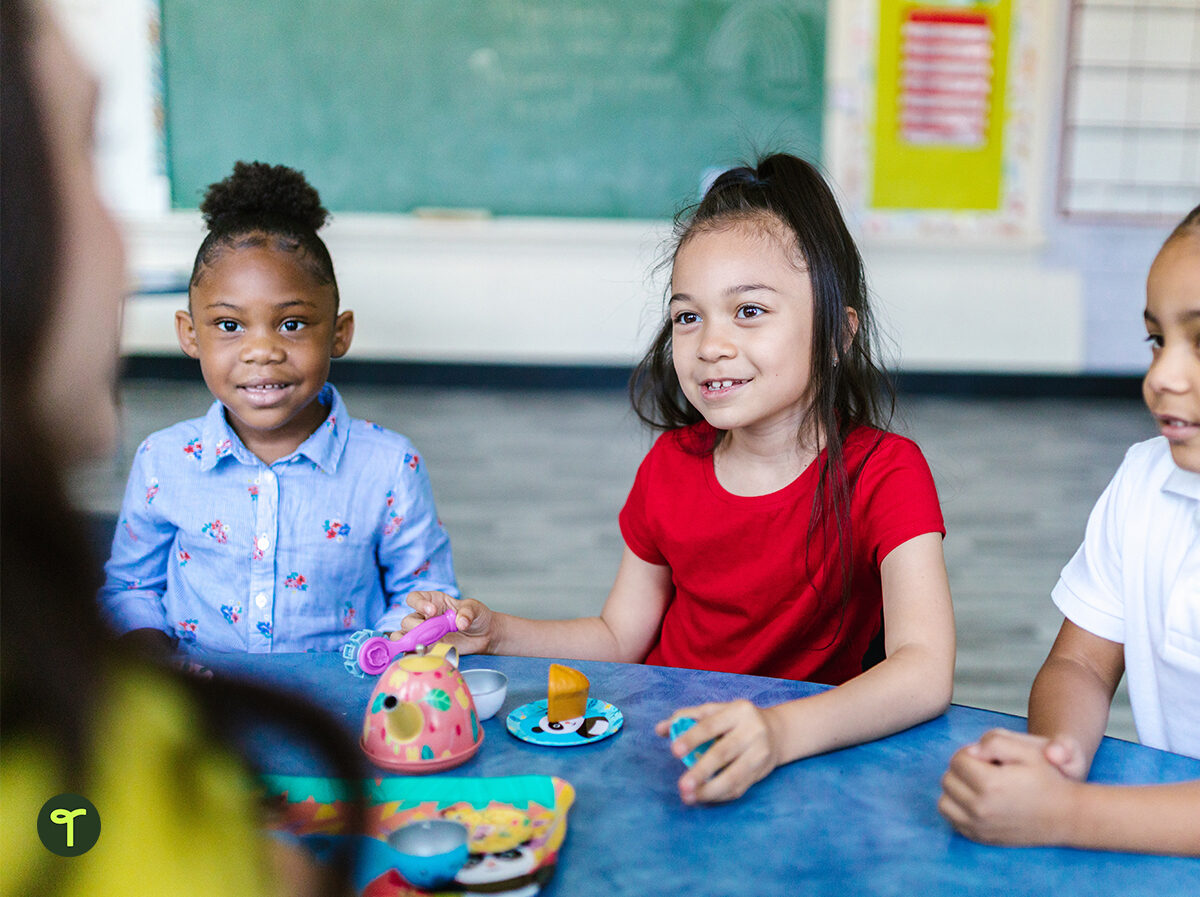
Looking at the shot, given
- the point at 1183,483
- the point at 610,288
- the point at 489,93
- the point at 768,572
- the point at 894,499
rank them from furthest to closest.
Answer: the point at 610,288 → the point at 489,93 → the point at 768,572 → the point at 894,499 → the point at 1183,483

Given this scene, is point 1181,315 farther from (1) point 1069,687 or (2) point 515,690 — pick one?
(2) point 515,690

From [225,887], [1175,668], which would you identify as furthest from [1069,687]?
[225,887]

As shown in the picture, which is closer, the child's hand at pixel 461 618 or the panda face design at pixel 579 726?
the panda face design at pixel 579 726

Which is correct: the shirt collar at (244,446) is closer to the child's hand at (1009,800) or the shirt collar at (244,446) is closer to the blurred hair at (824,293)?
the blurred hair at (824,293)

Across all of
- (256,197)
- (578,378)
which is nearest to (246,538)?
(256,197)

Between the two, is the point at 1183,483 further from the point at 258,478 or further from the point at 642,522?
the point at 258,478

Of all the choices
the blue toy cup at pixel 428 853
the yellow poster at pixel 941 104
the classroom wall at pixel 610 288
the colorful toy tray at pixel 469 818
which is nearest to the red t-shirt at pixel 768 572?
the colorful toy tray at pixel 469 818

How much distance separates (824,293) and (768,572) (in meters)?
0.31

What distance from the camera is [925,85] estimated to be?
465 cm

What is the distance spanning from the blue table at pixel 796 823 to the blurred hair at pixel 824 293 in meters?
0.33

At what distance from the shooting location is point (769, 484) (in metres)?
1.15

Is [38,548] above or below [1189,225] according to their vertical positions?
below

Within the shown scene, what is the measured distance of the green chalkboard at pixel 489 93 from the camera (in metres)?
4.56

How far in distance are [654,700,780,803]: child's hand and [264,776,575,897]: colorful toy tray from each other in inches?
3.1
